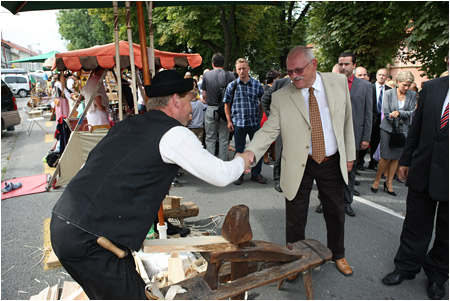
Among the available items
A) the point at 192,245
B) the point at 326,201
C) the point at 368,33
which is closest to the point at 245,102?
the point at 326,201

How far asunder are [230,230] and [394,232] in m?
3.12

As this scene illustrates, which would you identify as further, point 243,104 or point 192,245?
point 243,104

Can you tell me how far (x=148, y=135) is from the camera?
160 centimetres

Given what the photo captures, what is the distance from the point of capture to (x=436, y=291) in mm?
2646

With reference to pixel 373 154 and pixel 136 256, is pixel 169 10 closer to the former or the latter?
pixel 373 154

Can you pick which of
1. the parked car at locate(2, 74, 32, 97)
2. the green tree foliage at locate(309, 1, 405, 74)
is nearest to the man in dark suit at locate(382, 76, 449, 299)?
the green tree foliage at locate(309, 1, 405, 74)

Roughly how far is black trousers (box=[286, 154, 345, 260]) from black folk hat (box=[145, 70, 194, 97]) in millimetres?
1559

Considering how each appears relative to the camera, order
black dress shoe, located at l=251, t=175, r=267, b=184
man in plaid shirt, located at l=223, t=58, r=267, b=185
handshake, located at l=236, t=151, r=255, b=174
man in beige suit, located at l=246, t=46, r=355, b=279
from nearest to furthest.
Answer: handshake, located at l=236, t=151, r=255, b=174, man in beige suit, located at l=246, t=46, r=355, b=279, man in plaid shirt, located at l=223, t=58, r=267, b=185, black dress shoe, located at l=251, t=175, r=267, b=184

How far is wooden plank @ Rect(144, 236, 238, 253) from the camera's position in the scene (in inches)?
63.4

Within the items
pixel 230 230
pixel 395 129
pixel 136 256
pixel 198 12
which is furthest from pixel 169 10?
pixel 230 230

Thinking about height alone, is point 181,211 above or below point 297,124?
below

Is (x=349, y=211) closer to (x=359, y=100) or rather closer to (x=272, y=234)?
(x=272, y=234)

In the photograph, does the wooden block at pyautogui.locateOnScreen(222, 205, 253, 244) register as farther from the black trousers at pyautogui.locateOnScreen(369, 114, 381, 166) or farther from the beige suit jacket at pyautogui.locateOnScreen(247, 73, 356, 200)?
the black trousers at pyautogui.locateOnScreen(369, 114, 381, 166)

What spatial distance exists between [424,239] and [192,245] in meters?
2.26
